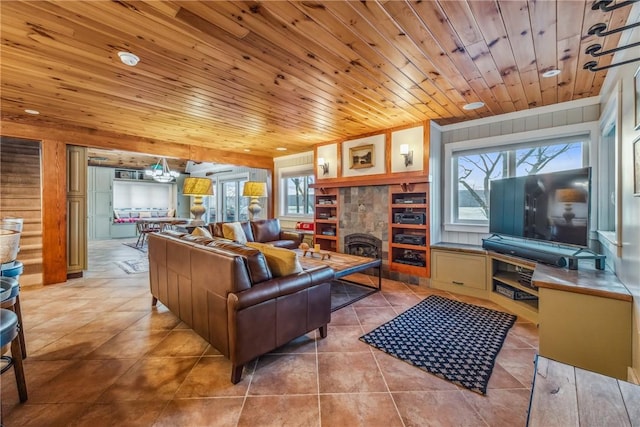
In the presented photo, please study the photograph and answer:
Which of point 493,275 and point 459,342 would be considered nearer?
point 459,342

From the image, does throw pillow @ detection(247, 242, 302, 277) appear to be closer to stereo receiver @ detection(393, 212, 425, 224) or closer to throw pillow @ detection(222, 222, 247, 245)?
stereo receiver @ detection(393, 212, 425, 224)

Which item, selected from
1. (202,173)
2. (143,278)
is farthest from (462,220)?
(202,173)

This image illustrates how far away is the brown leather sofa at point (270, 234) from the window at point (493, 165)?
2.96 metres

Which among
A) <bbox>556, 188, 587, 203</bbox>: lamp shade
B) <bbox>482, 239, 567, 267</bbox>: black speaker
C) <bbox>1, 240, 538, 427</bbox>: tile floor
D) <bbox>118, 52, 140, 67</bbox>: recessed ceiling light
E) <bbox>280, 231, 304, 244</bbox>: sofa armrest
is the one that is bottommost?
<bbox>1, 240, 538, 427</bbox>: tile floor

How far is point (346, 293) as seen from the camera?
3.71m

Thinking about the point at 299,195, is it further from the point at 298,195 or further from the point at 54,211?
the point at 54,211

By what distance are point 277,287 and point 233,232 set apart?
9.83 ft

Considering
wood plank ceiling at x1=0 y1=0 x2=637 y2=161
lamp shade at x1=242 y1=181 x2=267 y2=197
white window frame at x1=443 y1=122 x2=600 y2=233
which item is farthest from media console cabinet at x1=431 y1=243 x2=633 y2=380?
lamp shade at x1=242 y1=181 x2=267 y2=197

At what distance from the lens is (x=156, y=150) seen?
4.96 m

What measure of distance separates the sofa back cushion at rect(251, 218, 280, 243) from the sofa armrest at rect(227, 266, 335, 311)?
314 cm

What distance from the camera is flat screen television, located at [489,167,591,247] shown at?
2.45m

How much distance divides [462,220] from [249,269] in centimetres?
345

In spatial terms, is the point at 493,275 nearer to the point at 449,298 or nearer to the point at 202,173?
the point at 449,298

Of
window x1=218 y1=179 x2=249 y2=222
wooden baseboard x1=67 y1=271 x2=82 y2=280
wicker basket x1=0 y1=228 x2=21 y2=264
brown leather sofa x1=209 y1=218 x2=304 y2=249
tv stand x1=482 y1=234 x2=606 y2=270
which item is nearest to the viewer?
wicker basket x1=0 y1=228 x2=21 y2=264
